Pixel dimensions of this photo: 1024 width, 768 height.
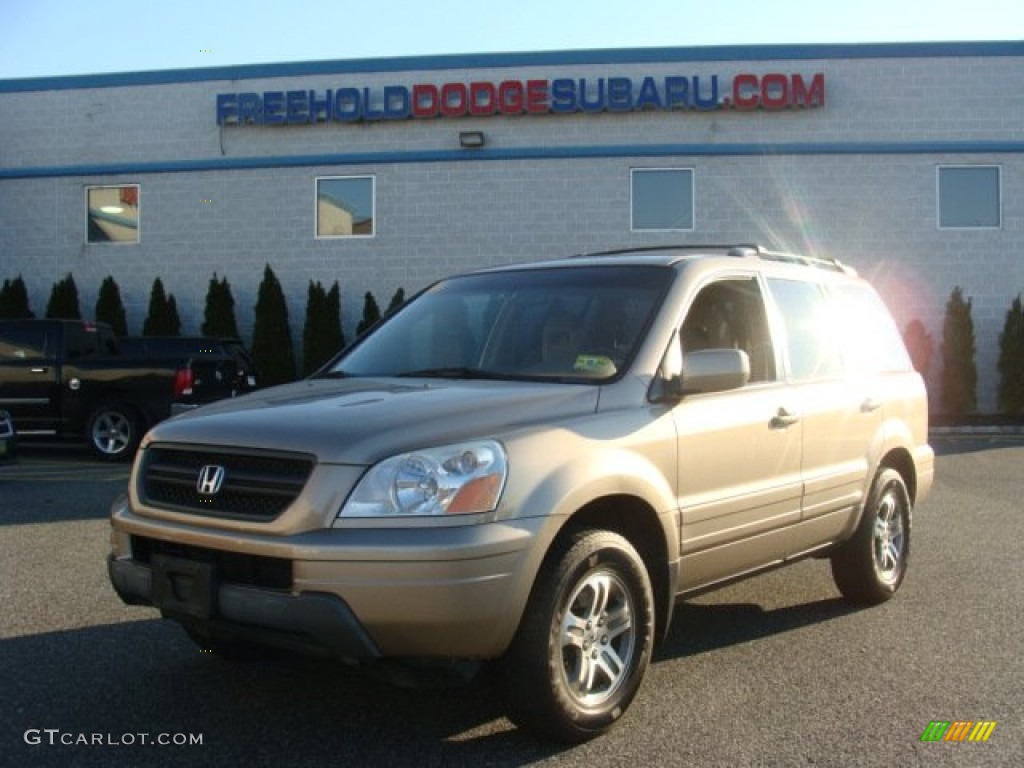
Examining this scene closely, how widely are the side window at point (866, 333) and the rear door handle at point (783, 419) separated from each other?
938 millimetres

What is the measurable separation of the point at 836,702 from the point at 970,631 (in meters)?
1.46

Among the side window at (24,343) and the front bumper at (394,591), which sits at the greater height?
the side window at (24,343)

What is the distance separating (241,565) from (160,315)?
16.8 metres

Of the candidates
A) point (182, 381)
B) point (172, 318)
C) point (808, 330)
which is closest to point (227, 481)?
point (808, 330)

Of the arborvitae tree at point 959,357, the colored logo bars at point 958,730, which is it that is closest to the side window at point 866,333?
the colored logo bars at point 958,730

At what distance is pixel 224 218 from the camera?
19.8 m

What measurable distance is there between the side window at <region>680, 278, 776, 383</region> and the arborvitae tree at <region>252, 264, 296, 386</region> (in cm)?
1484

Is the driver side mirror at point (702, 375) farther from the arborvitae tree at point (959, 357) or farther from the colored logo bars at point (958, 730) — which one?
the arborvitae tree at point (959, 357)

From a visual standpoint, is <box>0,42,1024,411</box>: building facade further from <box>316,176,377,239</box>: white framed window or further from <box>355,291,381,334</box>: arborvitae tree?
<box>355,291,381,334</box>: arborvitae tree

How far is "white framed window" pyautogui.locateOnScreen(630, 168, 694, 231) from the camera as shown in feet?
62.3

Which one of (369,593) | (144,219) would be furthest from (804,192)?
(369,593)

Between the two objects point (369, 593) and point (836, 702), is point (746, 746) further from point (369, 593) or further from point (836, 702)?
point (369, 593)

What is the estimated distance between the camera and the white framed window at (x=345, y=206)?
1950 cm

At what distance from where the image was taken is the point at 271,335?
19.0 metres
